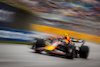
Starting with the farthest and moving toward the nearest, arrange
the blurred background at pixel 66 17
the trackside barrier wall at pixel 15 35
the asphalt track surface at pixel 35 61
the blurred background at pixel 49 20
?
the blurred background at pixel 66 17, the blurred background at pixel 49 20, the trackside barrier wall at pixel 15 35, the asphalt track surface at pixel 35 61

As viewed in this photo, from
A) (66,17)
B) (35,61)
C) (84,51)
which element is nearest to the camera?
(35,61)

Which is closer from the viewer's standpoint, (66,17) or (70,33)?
(70,33)

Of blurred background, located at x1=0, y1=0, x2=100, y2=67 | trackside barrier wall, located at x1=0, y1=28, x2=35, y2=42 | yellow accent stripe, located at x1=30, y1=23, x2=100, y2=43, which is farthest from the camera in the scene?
yellow accent stripe, located at x1=30, y1=23, x2=100, y2=43

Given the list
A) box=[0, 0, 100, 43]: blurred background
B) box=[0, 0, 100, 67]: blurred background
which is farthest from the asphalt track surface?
box=[0, 0, 100, 43]: blurred background

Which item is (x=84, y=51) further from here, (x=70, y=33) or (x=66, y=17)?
(x=66, y=17)

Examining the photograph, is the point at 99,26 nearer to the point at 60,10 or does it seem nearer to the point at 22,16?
the point at 60,10

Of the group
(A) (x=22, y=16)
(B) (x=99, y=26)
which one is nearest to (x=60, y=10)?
(B) (x=99, y=26)

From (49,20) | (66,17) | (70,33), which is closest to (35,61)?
(70,33)

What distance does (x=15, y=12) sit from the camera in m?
10.0

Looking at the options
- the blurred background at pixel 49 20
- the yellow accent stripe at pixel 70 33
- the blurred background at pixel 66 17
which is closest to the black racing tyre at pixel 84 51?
the blurred background at pixel 49 20

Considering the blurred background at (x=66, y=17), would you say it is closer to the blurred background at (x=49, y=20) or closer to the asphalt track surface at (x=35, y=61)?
the blurred background at (x=49, y=20)

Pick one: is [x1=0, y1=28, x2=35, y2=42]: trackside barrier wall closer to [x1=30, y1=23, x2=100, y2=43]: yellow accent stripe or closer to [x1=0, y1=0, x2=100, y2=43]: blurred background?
[x1=0, y1=0, x2=100, y2=43]: blurred background

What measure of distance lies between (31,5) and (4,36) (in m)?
12.0

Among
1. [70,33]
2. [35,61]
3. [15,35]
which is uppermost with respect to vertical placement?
[70,33]
